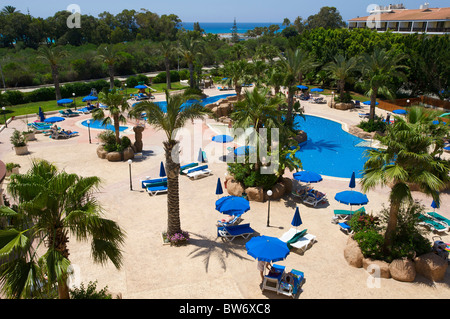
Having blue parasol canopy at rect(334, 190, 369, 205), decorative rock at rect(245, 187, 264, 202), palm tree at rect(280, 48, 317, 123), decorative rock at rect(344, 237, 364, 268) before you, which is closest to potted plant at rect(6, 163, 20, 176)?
decorative rock at rect(245, 187, 264, 202)

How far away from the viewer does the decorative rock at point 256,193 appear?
19.0m

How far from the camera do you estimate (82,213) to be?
8.23 meters

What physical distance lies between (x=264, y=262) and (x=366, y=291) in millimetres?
3761

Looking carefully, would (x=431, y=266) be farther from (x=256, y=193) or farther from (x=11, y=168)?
(x=11, y=168)

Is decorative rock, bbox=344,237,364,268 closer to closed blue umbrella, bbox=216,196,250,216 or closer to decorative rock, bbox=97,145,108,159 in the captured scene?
closed blue umbrella, bbox=216,196,250,216

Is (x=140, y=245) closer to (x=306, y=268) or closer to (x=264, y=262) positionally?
(x=264, y=262)

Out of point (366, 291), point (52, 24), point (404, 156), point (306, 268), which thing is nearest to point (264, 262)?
point (306, 268)

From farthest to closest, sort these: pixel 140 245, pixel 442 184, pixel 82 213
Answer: pixel 140 245 → pixel 442 184 → pixel 82 213

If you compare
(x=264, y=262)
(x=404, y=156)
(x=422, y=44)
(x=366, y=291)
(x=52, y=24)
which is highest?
(x=52, y=24)

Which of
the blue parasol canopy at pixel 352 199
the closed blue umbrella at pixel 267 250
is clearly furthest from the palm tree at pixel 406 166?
the closed blue umbrella at pixel 267 250

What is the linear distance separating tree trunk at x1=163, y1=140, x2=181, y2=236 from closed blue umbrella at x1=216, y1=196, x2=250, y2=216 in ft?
6.77

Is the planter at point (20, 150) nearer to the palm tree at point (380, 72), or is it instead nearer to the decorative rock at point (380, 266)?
the decorative rock at point (380, 266)

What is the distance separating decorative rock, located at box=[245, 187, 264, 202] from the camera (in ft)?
62.4

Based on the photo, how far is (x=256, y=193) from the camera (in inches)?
749
